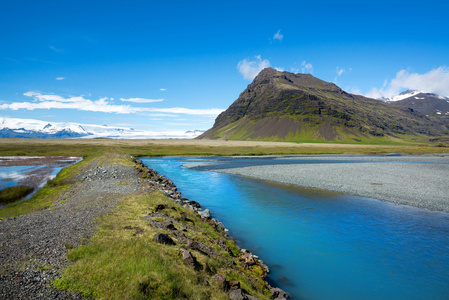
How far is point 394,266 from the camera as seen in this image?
17406mm

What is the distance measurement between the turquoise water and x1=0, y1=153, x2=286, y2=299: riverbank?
2951 mm

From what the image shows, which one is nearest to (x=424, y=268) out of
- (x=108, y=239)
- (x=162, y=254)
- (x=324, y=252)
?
(x=324, y=252)

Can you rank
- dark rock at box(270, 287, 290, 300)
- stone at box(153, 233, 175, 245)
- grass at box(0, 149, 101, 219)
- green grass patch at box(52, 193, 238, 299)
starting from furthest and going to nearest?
grass at box(0, 149, 101, 219) → stone at box(153, 233, 175, 245) → dark rock at box(270, 287, 290, 300) → green grass patch at box(52, 193, 238, 299)

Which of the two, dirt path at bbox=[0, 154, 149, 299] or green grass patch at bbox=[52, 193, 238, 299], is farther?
green grass patch at bbox=[52, 193, 238, 299]

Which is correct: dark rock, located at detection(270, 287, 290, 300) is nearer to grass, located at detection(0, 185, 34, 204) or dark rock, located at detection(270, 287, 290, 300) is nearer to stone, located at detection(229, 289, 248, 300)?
stone, located at detection(229, 289, 248, 300)

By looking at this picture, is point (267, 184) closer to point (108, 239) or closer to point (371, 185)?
point (371, 185)

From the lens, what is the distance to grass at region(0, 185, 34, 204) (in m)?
32.9

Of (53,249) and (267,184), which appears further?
(267,184)

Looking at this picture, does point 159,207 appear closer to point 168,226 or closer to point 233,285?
point 168,226

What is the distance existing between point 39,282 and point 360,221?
27.9 metres

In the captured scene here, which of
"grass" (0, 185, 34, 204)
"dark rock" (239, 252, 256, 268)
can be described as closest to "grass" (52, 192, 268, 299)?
"dark rock" (239, 252, 256, 268)

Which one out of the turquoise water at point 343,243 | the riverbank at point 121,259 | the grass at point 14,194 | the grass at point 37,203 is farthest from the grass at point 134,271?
the grass at point 14,194

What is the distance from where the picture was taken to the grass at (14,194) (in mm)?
32938

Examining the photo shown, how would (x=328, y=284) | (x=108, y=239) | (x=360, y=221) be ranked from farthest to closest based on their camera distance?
(x=360, y=221) < (x=328, y=284) < (x=108, y=239)
